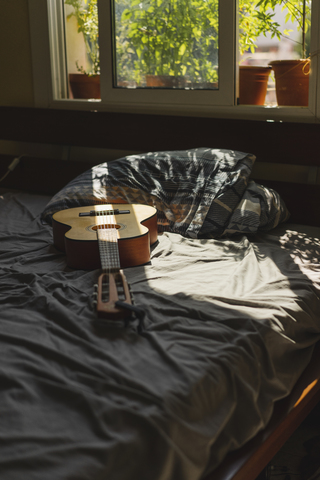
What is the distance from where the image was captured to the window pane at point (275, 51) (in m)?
2.19

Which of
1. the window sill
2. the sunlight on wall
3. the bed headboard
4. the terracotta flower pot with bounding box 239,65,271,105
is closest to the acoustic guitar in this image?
the bed headboard

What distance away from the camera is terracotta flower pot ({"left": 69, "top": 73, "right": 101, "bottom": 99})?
2.88 meters

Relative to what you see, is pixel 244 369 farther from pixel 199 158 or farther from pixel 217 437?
pixel 199 158

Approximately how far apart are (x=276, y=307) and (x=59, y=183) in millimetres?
1849

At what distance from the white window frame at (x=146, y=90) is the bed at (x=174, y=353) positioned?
57cm

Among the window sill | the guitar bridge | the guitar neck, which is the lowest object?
the guitar neck

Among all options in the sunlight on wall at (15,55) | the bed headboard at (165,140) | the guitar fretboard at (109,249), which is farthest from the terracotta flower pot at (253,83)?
the sunlight on wall at (15,55)

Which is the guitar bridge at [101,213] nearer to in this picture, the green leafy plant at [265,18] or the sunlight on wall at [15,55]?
the green leafy plant at [265,18]

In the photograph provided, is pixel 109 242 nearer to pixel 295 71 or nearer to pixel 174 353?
pixel 174 353

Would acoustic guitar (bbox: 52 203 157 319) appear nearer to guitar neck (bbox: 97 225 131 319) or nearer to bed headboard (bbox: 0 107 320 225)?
guitar neck (bbox: 97 225 131 319)

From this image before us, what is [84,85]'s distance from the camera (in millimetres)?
2914

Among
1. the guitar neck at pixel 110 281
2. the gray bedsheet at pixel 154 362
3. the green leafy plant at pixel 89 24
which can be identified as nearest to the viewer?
the gray bedsheet at pixel 154 362

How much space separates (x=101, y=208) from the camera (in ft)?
6.23

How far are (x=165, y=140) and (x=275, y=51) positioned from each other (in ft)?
2.29
